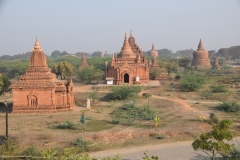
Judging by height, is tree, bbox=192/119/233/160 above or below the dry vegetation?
above

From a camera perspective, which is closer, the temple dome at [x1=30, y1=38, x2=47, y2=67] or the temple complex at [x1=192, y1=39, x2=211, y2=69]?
the temple dome at [x1=30, y1=38, x2=47, y2=67]

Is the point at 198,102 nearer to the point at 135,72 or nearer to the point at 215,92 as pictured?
the point at 215,92

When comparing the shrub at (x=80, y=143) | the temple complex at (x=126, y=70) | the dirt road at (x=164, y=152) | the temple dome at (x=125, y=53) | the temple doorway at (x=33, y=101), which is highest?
the temple dome at (x=125, y=53)

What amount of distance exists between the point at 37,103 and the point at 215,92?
1950cm

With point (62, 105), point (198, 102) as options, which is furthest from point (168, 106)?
point (62, 105)

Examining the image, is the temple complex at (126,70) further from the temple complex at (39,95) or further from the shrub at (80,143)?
the shrub at (80,143)

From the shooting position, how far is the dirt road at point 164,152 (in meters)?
13.0

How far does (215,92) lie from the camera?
31.4m

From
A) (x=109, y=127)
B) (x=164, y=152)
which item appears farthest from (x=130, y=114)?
(x=164, y=152)

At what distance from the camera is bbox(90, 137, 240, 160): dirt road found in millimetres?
13000

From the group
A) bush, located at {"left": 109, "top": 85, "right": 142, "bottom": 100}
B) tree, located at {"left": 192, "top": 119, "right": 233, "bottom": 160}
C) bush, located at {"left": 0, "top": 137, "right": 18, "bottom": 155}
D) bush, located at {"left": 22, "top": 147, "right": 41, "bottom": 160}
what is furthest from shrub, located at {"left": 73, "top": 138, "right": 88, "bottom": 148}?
bush, located at {"left": 109, "top": 85, "right": 142, "bottom": 100}

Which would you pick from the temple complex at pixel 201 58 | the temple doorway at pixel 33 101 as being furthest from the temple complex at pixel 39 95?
the temple complex at pixel 201 58

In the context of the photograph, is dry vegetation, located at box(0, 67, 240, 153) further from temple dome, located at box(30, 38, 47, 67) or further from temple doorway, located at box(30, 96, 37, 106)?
temple dome, located at box(30, 38, 47, 67)

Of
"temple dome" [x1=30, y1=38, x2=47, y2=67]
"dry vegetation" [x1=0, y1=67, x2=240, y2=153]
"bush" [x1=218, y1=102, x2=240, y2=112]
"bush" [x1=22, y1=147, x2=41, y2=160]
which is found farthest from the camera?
"temple dome" [x1=30, y1=38, x2=47, y2=67]
